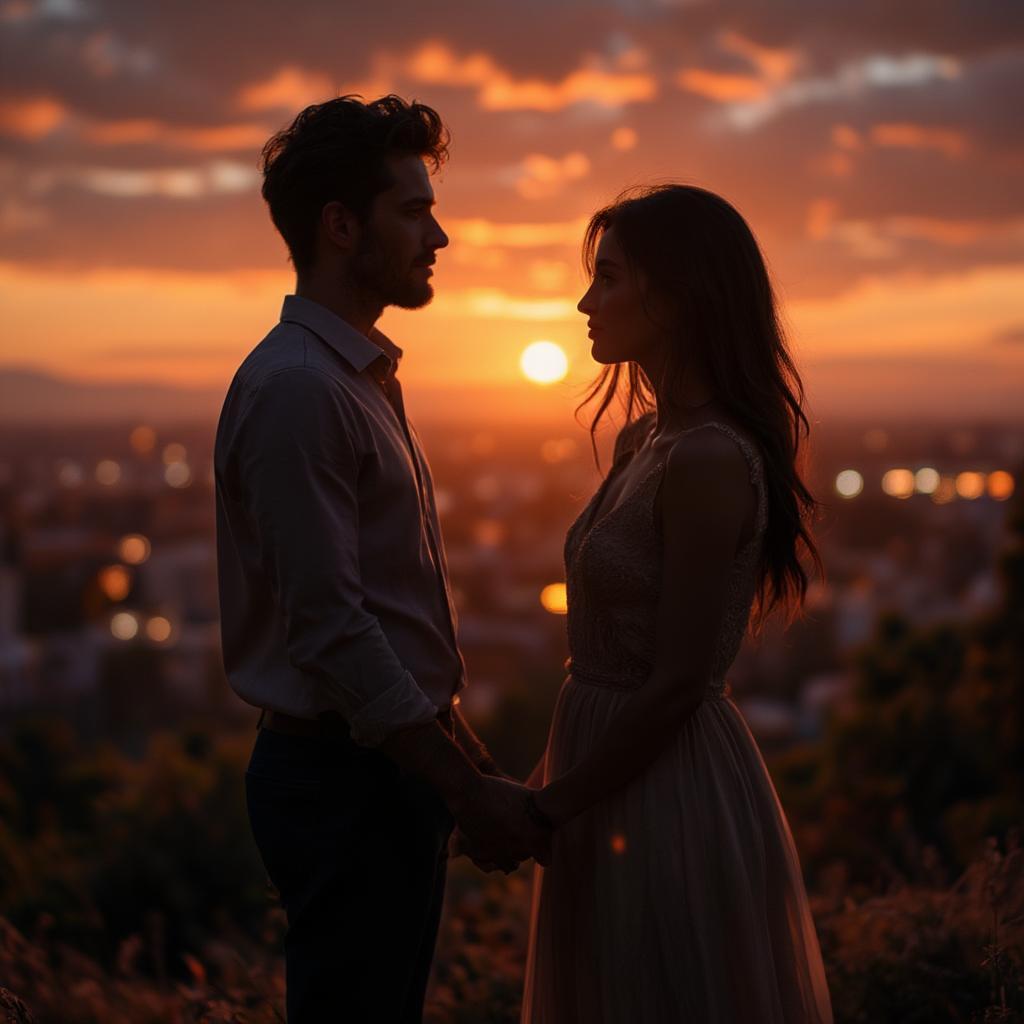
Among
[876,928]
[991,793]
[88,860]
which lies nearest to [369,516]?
[876,928]

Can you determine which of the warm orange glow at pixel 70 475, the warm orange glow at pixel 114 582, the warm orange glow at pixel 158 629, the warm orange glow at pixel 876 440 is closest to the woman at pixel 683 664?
the warm orange glow at pixel 158 629

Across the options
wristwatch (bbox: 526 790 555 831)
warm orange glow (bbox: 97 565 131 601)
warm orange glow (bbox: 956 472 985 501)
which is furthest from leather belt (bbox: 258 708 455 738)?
warm orange glow (bbox: 956 472 985 501)

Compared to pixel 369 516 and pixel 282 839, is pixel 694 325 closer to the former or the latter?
pixel 369 516

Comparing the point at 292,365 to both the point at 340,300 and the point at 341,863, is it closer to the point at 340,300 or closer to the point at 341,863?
the point at 340,300

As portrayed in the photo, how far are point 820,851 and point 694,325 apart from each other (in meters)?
11.3

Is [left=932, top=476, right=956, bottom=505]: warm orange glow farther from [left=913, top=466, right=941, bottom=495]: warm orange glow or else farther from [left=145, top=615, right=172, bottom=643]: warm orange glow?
[left=145, top=615, right=172, bottom=643]: warm orange glow

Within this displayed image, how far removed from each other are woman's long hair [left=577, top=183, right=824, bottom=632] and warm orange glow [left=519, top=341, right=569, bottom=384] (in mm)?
813

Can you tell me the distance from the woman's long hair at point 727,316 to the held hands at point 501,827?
28.1 inches

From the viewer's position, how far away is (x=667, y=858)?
7.54 feet

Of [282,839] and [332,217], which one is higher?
[332,217]

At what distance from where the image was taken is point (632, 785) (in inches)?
92.4

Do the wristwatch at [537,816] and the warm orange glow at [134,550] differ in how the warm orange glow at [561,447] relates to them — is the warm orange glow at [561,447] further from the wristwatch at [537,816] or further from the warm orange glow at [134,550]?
the warm orange glow at [134,550]

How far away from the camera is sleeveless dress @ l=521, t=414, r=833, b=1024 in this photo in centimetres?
228

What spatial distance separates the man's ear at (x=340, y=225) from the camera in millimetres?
2385
